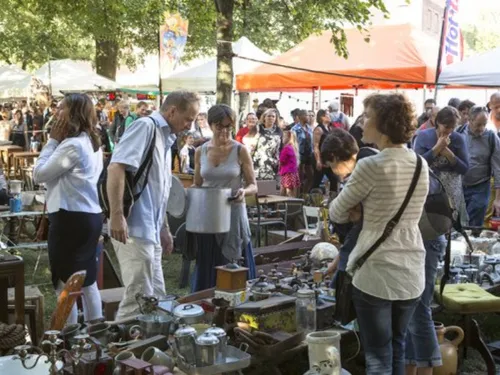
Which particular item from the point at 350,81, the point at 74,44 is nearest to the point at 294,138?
the point at 350,81

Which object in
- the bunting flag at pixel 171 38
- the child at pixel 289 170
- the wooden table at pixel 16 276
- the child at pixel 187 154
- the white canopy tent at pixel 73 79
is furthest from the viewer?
the white canopy tent at pixel 73 79

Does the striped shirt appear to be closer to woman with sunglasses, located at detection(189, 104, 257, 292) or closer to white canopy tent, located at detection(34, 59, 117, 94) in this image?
woman with sunglasses, located at detection(189, 104, 257, 292)

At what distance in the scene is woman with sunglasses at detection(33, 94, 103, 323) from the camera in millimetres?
3838

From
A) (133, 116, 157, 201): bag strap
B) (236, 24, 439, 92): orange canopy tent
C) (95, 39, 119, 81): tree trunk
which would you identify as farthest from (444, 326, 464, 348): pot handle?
(95, 39, 119, 81): tree trunk

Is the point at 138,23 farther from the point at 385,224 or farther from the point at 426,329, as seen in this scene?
the point at 385,224

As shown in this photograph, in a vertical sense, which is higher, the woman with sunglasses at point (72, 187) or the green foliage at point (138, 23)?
the green foliage at point (138, 23)

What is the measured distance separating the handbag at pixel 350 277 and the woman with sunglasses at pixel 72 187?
4.94ft

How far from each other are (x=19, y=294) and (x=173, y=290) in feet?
8.22

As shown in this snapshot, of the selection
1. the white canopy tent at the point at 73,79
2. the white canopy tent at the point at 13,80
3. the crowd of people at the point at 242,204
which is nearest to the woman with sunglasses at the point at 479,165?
the crowd of people at the point at 242,204

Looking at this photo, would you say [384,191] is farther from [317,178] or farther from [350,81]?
[350,81]

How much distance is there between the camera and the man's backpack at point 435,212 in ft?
10.7

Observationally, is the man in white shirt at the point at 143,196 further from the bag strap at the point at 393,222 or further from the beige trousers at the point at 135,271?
the bag strap at the point at 393,222

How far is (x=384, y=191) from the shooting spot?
2.79m

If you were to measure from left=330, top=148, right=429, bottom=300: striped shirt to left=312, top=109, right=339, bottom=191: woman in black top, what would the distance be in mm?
6914
